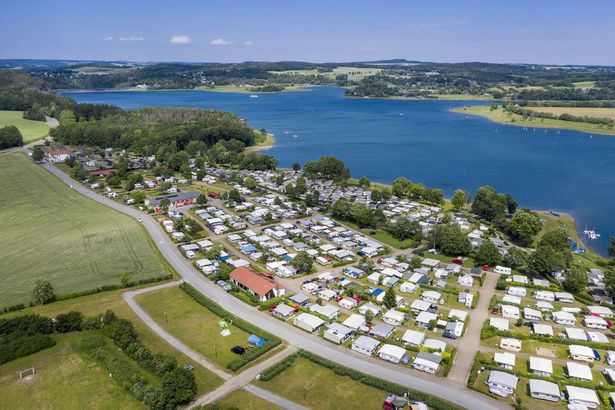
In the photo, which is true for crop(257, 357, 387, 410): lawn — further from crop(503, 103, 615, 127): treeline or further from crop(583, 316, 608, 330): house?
crop(503, 103, 615, 127): treeline

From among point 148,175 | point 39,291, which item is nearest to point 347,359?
point 39,291

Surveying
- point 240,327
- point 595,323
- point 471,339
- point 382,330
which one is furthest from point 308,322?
point 595,323

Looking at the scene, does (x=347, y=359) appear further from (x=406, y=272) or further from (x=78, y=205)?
(x=78, y=205)

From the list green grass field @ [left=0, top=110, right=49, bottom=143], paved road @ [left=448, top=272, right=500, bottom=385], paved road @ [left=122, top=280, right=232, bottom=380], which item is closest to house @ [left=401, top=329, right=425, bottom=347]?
paved road @ [left=448, top=272, right=500, bottom=385]

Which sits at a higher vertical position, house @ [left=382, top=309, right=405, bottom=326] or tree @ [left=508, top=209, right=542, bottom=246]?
tree @ [left=508, top=209, right=542, bottom=246]

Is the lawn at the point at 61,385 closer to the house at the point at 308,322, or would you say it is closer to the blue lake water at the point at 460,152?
the house at the point at 308,322

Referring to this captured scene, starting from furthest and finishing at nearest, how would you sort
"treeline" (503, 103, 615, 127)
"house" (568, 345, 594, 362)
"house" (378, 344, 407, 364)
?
1. "treeline" (503, 103, 615, 127)
2. "house" (568, 345, 594, 362)
3. "house" (378, 344, 407, 364)
